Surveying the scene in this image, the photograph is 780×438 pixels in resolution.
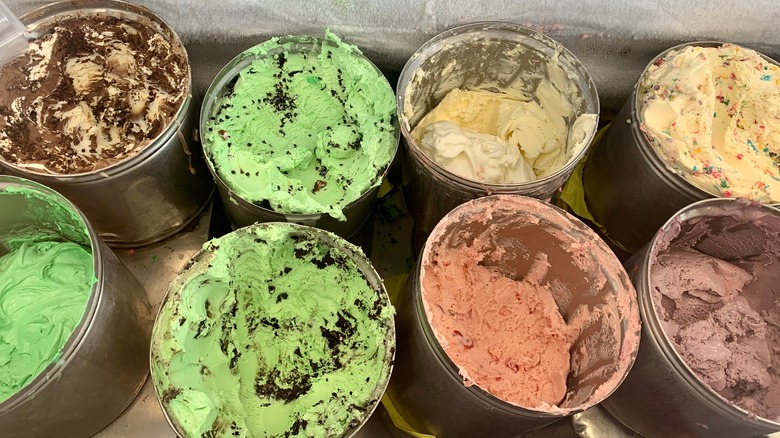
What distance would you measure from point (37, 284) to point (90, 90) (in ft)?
1.58

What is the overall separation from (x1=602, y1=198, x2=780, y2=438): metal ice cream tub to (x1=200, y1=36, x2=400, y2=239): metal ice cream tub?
63 cm

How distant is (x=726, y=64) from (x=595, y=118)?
42 cm

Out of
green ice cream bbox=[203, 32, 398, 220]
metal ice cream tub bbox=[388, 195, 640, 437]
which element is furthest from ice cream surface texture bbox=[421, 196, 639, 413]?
green ice cream bbox=[203, 32, 398, 220]

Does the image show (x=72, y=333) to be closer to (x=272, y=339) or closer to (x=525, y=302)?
(x=272, y=339)

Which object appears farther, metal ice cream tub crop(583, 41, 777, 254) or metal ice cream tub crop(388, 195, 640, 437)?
metal ice cream tub crop(583, 41, 777, 254)

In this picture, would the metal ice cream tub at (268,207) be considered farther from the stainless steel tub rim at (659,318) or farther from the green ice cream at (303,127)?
the stainless steel tub rim at (659,318)

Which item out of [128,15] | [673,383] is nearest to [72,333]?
[128,15]

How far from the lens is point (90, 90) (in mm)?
1404

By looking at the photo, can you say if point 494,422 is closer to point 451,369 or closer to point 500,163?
point 451,369

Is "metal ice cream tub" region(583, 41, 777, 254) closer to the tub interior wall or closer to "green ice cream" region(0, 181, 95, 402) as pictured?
the tub interior wall

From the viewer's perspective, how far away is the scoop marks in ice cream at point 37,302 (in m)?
1.22

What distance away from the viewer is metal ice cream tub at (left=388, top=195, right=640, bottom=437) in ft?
3.54

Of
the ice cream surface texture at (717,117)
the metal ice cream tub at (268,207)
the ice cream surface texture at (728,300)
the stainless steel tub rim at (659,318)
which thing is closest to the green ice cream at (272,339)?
the metal ice cream tub at (268,207)

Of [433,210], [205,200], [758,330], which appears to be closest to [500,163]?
[433,210]
